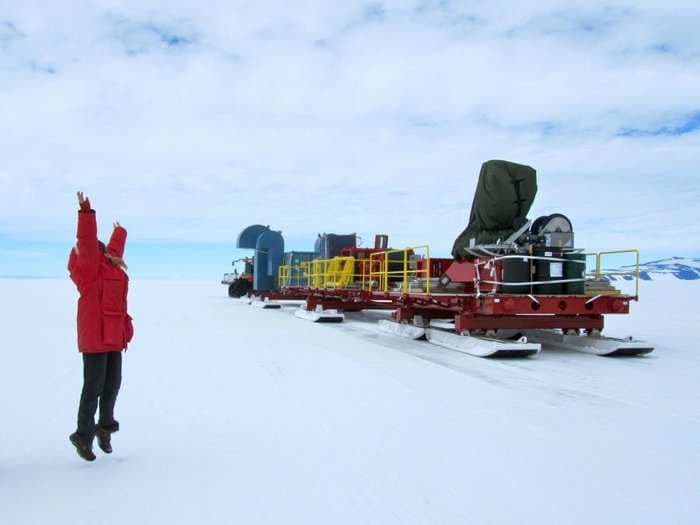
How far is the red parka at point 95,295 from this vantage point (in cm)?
389

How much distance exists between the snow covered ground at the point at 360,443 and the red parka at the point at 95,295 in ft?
2.71

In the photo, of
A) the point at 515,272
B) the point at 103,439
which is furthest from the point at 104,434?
the point at 515,272

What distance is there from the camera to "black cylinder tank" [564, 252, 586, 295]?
9.86 meters

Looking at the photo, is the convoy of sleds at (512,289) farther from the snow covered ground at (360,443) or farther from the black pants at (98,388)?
the black pants at (98,388)

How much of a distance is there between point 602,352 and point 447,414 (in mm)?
5058

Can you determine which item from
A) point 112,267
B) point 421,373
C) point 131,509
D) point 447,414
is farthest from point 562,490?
point 421,373

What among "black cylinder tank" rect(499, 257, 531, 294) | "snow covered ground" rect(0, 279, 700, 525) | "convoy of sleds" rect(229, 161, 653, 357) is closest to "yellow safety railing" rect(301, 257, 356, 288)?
"convoy of sleds" rect(229, 161, 653, 357)

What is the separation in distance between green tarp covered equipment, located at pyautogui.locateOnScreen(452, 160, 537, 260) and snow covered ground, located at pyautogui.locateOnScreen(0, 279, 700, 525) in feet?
8.71

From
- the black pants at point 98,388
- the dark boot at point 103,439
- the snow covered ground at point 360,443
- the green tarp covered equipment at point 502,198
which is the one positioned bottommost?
the snow covered ground at point 360,443

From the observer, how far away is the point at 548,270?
9773mm

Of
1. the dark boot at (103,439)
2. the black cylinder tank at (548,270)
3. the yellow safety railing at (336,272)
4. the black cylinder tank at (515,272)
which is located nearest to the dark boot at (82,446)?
the dark boot at (103,439)

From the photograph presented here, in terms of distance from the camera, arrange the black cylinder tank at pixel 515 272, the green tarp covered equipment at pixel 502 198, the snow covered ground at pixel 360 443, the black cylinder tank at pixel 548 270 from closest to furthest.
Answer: the snow covered ground at pixel 360 443 → the black cylinder tank at pixel 515 272 → the black cylinder tank at pixel 548 270 → the green tarp covered equipment at pixel 502 198

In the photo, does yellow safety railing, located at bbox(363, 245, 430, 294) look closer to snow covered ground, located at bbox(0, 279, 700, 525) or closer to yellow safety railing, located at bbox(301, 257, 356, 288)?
yellow safety railing, located at bbox(301, 257, 356, 288)

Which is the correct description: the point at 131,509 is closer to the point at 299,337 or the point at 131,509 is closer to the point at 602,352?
the point at 602,352
